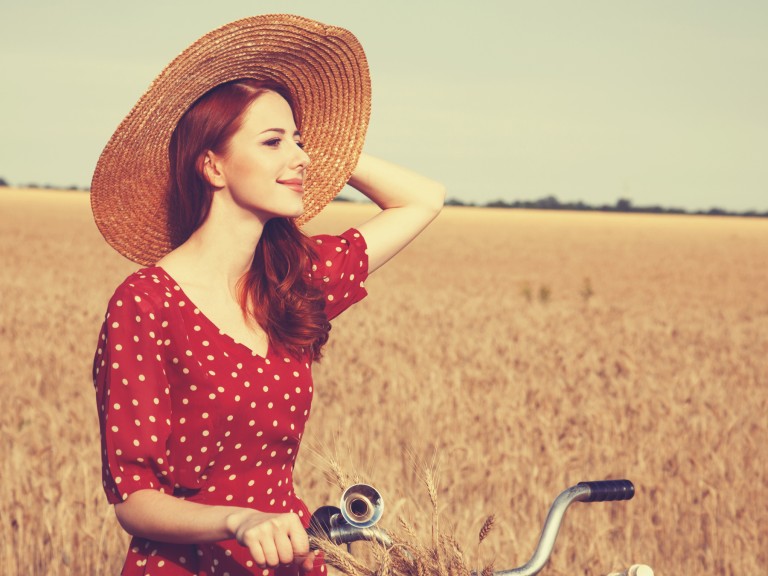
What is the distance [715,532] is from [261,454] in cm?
345

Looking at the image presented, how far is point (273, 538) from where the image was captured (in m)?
1.31

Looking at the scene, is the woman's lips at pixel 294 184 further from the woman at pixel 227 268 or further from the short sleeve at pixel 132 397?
the short sleeve at pixel 132 397

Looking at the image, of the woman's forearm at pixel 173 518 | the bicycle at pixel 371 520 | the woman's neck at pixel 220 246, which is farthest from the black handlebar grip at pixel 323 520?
the woman's neck at pixel 220 246

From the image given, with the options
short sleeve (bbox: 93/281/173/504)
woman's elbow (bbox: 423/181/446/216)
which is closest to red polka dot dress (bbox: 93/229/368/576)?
short sleeve (bbox: 93/281/173/504)

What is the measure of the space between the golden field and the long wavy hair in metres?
0.27

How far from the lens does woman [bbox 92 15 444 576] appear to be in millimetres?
1708

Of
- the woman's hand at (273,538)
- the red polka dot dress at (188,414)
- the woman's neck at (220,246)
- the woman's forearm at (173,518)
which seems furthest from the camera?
the woman's neck at (220,246)

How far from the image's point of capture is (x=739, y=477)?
5.41 metres

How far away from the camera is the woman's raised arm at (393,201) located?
2422 millimetres

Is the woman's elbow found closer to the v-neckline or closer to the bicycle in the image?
the v-neckline

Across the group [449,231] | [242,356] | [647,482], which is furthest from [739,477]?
[449,231]

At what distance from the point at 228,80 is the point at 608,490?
46.8 inches

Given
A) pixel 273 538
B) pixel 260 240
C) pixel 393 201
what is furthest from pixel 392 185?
pixel 273 538

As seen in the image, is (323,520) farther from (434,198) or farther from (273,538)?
(434,198)
